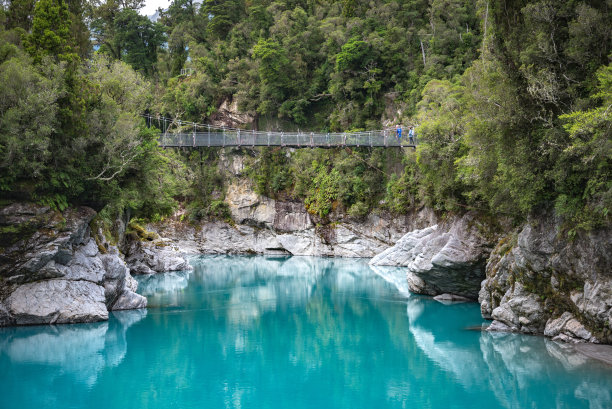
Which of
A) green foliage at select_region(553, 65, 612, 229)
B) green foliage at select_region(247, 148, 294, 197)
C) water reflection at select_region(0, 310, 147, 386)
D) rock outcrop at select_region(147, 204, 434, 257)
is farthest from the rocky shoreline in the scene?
green foliage at select_region(247, 148, 294, 197)

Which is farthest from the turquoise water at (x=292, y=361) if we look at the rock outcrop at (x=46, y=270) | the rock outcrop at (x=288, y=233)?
the rock outcrop at (x=288, y=233)

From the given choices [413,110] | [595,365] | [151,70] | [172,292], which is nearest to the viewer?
[595,365]

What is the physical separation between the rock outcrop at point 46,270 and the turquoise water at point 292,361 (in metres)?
0.41

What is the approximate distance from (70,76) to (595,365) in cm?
1379

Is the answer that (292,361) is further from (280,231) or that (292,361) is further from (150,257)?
(280,231)

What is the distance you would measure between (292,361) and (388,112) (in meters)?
24.0

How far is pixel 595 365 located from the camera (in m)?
9.70

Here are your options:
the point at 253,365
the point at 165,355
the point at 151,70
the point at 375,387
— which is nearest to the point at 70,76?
the point at 165,355

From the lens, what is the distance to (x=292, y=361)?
11.5m

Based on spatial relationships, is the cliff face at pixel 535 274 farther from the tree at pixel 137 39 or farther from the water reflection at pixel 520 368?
the tree at pixel 137 39

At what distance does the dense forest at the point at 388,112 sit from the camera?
417 inches

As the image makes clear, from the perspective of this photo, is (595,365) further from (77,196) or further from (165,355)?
(77,196)

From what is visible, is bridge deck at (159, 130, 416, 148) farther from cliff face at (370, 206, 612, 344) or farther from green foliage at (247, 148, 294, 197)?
cliff face at (370, 206, 612, 344)

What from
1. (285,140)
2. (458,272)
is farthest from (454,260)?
(285,140)
